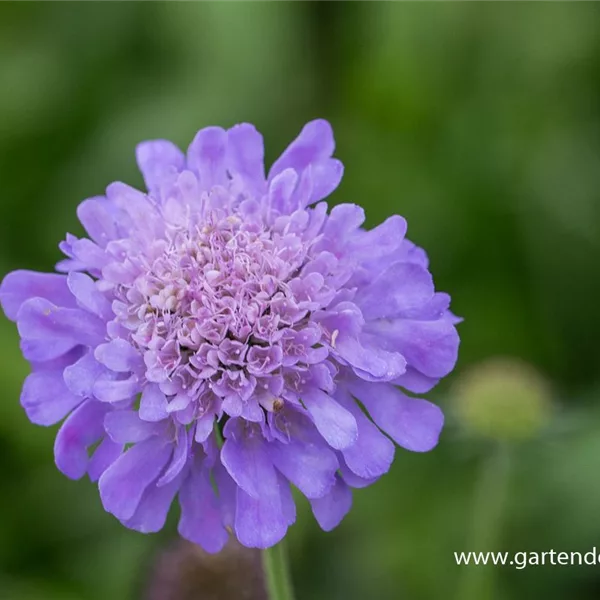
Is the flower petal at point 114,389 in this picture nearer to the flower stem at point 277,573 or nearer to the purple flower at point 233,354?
the purple flower at point 233,354

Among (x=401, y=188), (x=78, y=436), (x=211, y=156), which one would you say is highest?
(x=211, y=156)

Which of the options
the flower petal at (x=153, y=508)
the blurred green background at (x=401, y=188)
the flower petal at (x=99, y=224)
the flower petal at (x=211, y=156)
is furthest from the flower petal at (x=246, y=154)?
the blurred green background at (x=401, y=188)

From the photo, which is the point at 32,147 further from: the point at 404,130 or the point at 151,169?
the point at 151,169

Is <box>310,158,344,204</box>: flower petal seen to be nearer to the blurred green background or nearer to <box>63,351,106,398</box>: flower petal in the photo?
<box>63,351,106,398</box>: flower petal

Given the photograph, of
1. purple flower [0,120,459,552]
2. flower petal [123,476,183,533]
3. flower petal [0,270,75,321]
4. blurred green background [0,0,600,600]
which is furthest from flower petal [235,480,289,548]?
blurred green background [0,0,600,600]

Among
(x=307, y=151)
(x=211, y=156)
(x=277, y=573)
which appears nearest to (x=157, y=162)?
(x=211, y=156)

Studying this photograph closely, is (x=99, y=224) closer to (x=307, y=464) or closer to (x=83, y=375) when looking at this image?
(x=83, y=375)

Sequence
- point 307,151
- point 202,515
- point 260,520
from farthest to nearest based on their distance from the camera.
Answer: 1. point 307,151
2. point 202,515
3. point 260,520
